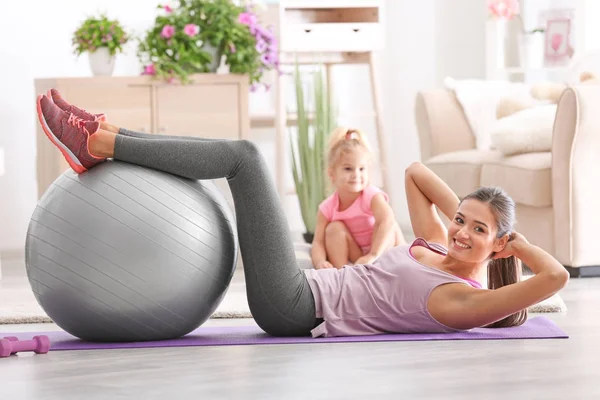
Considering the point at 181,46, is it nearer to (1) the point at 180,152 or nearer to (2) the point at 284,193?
(2) the point at 284,193

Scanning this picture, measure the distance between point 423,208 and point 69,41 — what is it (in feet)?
11.5

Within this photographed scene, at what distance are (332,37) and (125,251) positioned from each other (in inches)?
146

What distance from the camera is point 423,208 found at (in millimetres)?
3170

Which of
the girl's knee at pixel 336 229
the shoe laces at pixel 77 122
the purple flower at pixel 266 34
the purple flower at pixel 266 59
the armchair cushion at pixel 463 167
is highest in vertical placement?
the purple flower at pixel 266 34

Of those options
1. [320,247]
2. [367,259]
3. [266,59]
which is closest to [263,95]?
[266,59]

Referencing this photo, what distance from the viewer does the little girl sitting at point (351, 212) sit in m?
3.98

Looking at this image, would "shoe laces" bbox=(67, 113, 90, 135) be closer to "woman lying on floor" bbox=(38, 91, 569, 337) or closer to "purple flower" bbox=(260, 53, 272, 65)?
"woman lying on floor" bbox=(38, 91, 569, 337)

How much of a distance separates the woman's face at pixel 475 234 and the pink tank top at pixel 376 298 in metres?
0.10

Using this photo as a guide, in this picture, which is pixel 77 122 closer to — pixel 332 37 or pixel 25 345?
pixel 25 345

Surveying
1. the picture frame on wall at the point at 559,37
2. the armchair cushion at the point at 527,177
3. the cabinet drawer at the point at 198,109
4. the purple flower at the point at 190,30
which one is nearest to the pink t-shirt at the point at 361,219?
the armchair cushion at the point at 527,177

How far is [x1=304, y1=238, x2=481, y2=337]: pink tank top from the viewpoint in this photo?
278 centimetres

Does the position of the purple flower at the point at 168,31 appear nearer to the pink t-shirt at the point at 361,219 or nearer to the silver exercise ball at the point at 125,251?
the pink t-shirt at the point at 361,219

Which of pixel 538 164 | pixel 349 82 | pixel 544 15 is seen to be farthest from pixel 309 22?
pixel 538 164

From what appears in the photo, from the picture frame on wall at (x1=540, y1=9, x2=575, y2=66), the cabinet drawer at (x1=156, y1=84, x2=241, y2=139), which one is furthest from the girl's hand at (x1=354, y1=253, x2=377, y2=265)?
the picture frame on wall at (x1=540, y1=9, x2=575, y2=66)
